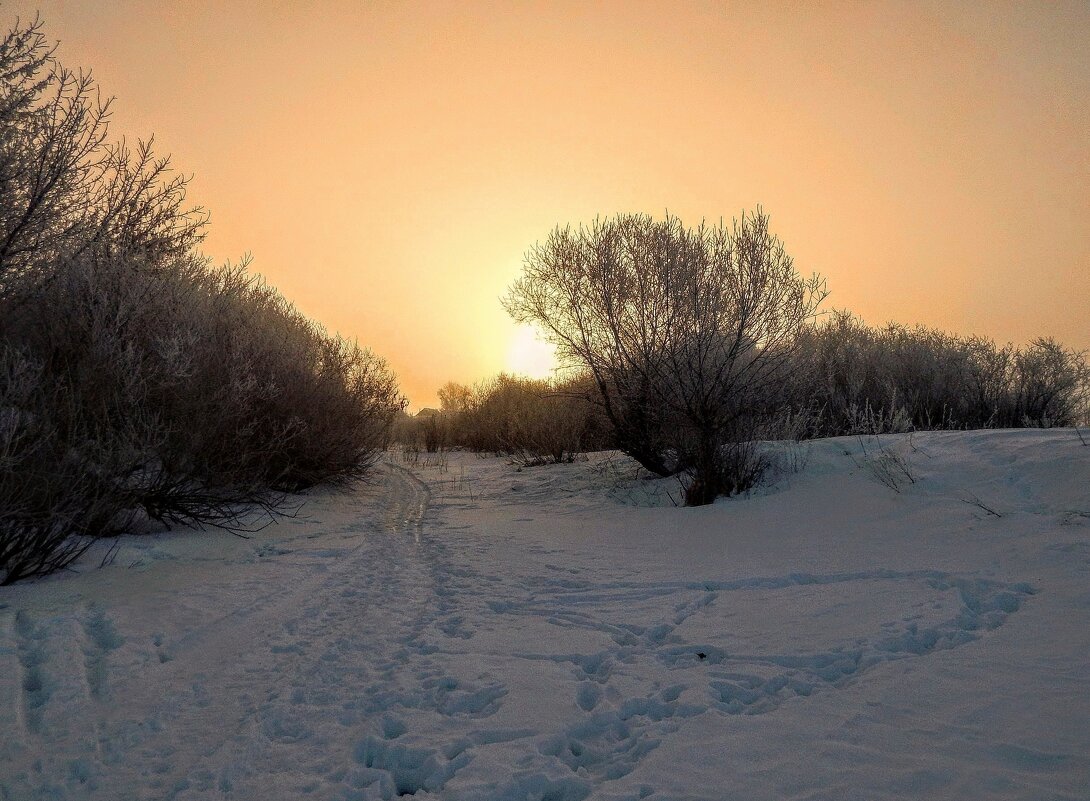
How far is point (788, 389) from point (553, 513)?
4.64 metres

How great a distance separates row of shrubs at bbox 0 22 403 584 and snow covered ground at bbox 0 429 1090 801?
0.55 m

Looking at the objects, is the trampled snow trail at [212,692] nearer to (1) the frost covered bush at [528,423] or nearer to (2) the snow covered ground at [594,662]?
(2) the snow covered ground at [594,662]

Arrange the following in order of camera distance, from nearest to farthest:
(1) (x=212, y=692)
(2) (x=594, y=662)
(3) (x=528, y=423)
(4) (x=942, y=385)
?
(1) (x=212, y=692)
(2) (x=594, y=662)
(4) (x=942, y=385)
(3) (x=528, y=423)

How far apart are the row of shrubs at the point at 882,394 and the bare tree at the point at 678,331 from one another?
2.11ft

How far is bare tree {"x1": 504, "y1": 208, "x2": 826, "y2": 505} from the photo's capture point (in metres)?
8.62

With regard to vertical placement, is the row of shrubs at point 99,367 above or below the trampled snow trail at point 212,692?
above

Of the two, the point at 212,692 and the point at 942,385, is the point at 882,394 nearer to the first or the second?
the point at 942,385

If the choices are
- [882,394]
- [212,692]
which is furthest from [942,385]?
[212,692]

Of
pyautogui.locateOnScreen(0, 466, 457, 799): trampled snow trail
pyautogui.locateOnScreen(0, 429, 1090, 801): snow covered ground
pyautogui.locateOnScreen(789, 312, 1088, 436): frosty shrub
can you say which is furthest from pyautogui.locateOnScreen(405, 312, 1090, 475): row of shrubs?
pyautogui.locateOnScreen(0, 466, 457, 799): trampled snow trail

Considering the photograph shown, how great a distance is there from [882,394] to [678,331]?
24.7 ft

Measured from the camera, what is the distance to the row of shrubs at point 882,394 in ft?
36.1

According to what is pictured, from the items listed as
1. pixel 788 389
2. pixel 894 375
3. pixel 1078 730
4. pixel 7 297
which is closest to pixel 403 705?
pixel 1078 730

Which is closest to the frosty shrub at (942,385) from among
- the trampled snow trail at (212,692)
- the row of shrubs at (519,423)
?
the row of shrubs at (519,423)

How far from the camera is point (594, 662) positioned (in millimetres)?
3475
